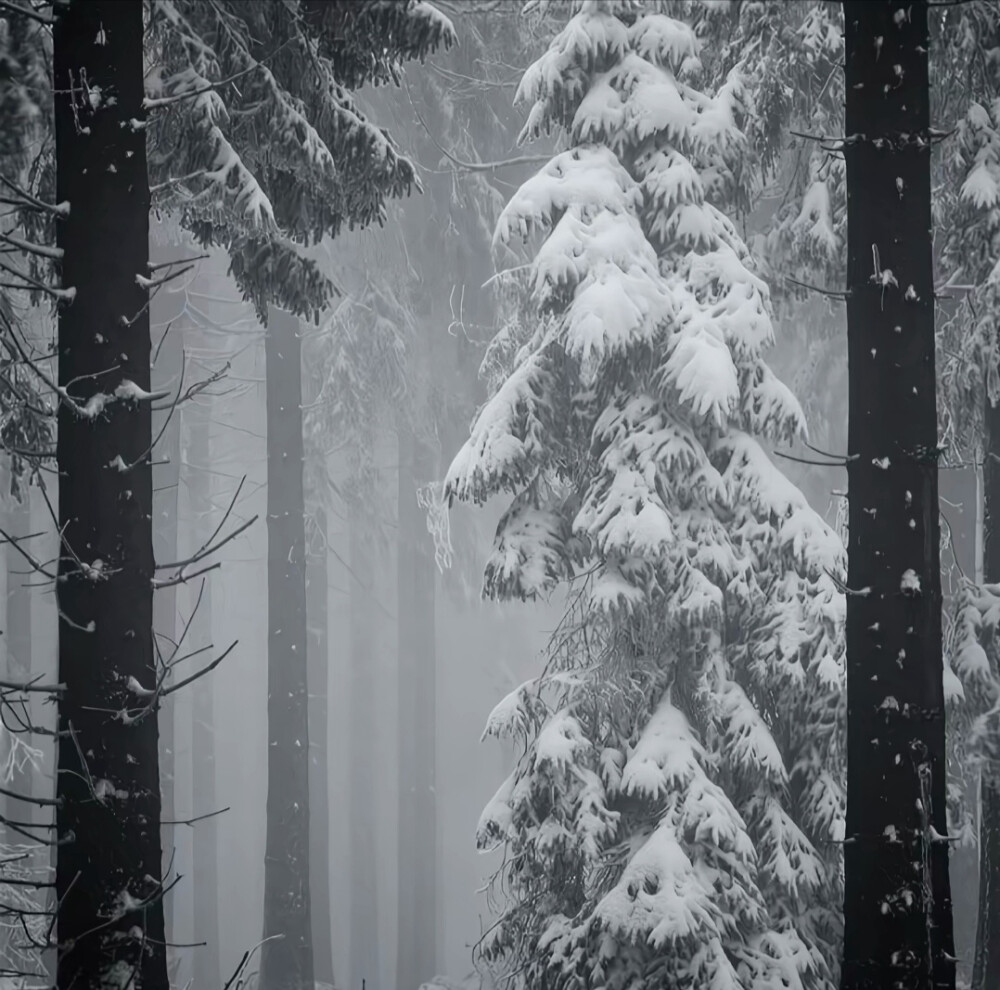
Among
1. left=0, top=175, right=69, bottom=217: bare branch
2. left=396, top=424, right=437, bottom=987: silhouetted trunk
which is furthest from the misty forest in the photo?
left=396, top=424, right=437, bottom=987: silhouetted trunk

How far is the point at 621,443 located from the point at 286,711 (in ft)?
21.6

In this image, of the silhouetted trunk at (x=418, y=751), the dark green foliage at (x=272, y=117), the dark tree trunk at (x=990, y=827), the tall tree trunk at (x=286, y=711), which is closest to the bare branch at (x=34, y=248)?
the dark green foliage at (x=272, y=117)

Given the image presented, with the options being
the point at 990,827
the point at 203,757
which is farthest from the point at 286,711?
the point at 203,757

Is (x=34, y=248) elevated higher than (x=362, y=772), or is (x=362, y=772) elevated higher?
(x=34, y=248)

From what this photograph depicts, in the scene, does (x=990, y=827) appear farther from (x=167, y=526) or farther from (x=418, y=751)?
(x=167, y=526)

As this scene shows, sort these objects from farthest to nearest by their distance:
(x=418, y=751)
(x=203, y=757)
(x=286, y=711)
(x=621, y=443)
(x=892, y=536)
Answer: (x=203, y=757) → (x=418, y=751) → (x=286, y=711) → (x=621, y=443) → (x=892, y=536)

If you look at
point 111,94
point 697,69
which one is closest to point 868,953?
point 111,94

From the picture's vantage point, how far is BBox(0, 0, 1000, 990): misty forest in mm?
5074

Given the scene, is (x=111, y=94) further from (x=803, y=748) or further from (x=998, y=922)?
(x=998, y=922)

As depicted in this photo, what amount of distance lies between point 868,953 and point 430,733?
16.3m

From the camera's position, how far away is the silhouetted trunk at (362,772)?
24.5 metres

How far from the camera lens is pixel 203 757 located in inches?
974

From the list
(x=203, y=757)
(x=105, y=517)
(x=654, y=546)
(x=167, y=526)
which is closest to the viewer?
(x=105, y=517)

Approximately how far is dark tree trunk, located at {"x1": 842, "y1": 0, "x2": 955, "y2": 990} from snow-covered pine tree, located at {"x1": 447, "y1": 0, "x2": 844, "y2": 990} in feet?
7.66
